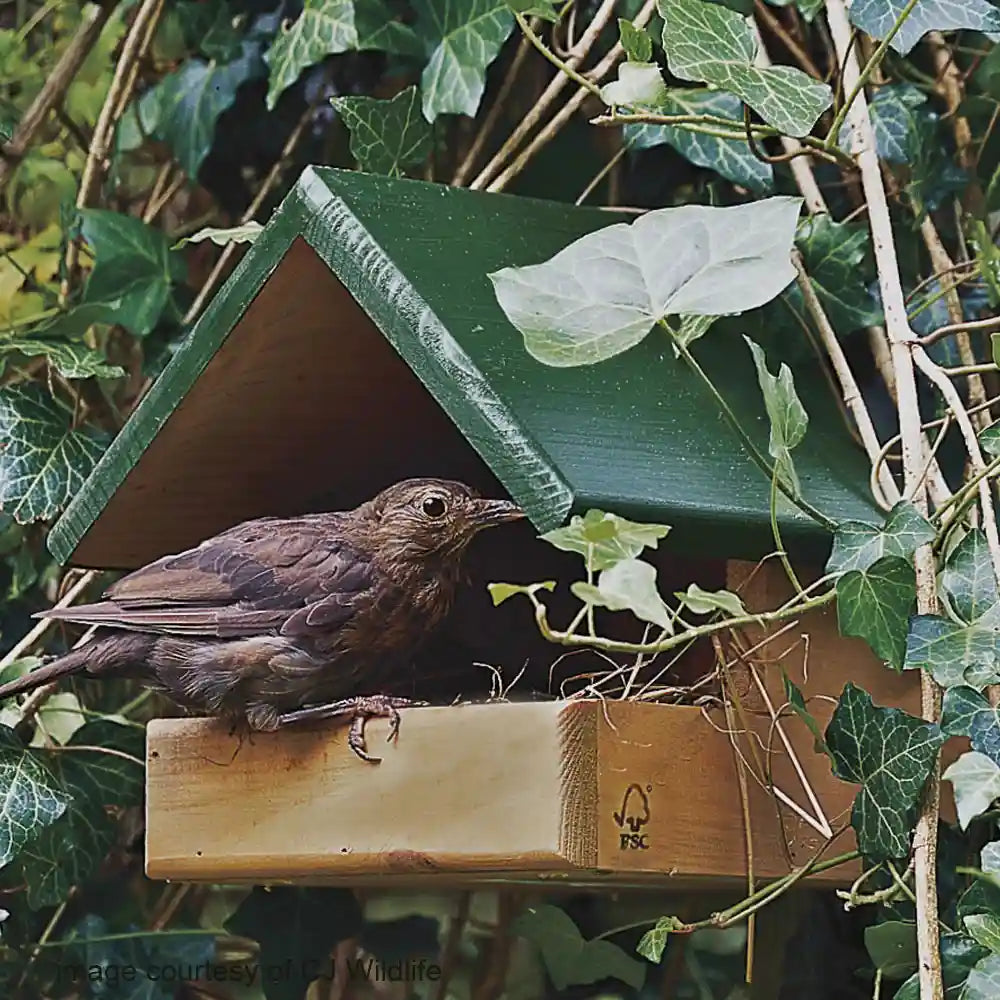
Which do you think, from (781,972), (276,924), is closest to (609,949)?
(781,972)

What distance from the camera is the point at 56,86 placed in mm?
2182

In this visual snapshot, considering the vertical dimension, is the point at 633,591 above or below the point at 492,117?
below

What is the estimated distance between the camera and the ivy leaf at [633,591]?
Result: 1.10 metres

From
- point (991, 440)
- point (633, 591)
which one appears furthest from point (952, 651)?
point (633, 591)

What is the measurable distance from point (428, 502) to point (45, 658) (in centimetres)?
59

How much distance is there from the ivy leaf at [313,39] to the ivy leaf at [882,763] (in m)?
0.97

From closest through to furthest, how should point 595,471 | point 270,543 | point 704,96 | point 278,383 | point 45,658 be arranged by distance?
point 595,471, point 270,543, point 278,383, point 704,96, point 45,658

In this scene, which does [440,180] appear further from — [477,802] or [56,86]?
[477,802]

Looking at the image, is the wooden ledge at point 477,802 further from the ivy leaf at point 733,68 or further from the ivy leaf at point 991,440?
the ivy leaf at point 733,68

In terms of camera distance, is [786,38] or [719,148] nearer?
[719,148]

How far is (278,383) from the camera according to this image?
164cm

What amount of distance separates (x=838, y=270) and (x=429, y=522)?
48cm

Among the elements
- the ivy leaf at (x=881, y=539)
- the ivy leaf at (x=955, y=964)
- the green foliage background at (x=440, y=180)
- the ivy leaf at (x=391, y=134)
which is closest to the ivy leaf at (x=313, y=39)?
the green foliage background at (x=440, y=180)

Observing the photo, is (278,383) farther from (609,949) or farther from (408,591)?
(609,949)
